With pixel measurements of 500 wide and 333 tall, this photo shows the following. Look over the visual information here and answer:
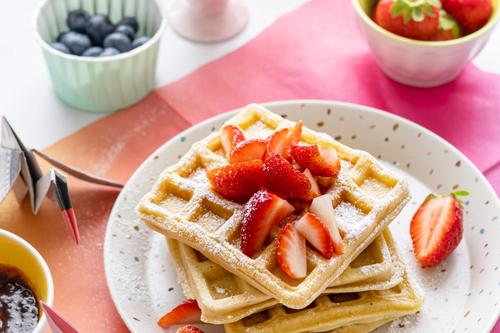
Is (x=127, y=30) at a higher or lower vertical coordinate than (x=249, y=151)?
lower

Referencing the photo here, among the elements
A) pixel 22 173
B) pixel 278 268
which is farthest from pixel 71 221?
pixel 278 268

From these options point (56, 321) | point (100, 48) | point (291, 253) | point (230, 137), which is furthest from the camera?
point (100, 48)

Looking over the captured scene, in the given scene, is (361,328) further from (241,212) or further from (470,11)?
(470,11)

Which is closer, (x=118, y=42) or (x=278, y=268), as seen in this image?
(x=278, y=268)

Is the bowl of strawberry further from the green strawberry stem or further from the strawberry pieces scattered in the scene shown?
the strawberry pieces scattered

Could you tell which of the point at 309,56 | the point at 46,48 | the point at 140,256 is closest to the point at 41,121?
the point at 46,48

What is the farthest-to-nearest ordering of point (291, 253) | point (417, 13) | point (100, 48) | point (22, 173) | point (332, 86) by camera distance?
1. point (332, 86)
2. point (100, 48)
3. point (417, 13)
4. point (22, 173)
5. point (291, 253)

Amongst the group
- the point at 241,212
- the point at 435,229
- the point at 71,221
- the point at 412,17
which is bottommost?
the point at 71,221

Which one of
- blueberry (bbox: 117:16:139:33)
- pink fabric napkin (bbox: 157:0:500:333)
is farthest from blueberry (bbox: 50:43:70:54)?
pink fabric napkin (bbox: 157:0:500:333)
